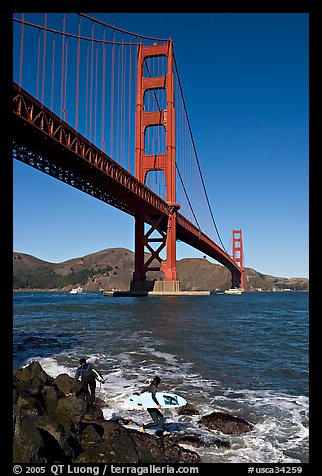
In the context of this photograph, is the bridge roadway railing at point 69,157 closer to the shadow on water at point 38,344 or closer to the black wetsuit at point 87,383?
the shadow on water at point 38,344

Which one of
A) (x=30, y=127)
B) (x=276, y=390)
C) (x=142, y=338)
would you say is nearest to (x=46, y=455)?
(x=276, y=390)

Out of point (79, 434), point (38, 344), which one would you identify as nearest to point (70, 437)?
point (79, 434)

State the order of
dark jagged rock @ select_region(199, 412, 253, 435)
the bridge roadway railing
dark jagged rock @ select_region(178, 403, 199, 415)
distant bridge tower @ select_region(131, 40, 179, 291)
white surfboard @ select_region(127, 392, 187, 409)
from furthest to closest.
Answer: distant bridge tower @ select_region(131, 40, 179, 291) → the bridge roadway railing → dark jagged rock @ select_region(178, 403, 199, 415) → white surfboard @ select_region(127, 392, 187, 409) → dark jagged rock @ select_region(199, 412, 253, 435)

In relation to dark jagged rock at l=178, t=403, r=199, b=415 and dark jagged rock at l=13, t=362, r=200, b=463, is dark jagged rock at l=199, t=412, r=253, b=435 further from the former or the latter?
dark jagged rock at l=13, t=362, r=200, b=463

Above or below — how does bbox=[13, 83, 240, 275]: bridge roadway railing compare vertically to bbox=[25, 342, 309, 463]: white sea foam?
above

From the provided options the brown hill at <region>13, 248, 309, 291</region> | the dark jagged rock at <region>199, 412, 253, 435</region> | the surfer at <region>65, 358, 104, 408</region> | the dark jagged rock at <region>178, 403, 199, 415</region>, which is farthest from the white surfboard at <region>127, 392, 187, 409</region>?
the brown hill at <region>13, 248, 309, 291</region>
